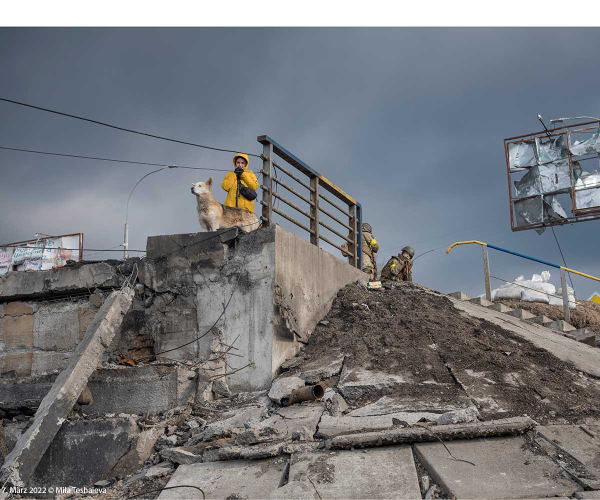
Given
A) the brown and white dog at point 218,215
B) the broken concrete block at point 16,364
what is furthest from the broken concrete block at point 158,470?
the broken concrete block at point 16,364

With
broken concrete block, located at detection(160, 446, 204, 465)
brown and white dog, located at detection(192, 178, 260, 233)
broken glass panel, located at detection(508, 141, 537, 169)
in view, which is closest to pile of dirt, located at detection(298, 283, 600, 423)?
brown and white dog, located at detection(192, 178, 260, 233)

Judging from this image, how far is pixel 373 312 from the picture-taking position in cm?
852

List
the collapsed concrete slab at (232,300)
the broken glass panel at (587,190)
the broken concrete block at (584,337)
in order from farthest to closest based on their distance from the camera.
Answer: the broken glass panel at (587,190) → the broken concrete block at (584,337) → the collapsed concrete slab at (232,300)

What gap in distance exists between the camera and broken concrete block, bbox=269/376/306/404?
6441 millimetres

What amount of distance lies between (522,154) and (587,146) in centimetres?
142

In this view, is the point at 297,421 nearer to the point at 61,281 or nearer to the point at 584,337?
the point at 61,281

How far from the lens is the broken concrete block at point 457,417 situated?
5.32 meters

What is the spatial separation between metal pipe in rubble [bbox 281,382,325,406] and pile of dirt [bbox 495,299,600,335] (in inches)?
315

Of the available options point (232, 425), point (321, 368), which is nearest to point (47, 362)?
point (232, 425)

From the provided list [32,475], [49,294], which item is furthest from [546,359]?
[49,294]

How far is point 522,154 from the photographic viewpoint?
14164 mm

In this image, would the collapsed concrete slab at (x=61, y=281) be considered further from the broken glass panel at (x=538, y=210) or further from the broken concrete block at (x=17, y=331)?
the broken glass panel at (x=538, y=210)

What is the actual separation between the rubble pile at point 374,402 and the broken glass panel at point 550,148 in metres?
7.00

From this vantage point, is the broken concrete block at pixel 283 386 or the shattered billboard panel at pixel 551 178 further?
the shattered billboard panel at pixel 551 178
